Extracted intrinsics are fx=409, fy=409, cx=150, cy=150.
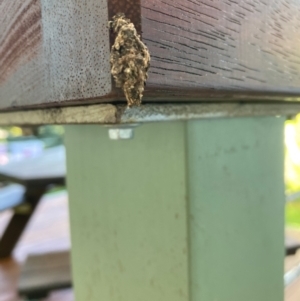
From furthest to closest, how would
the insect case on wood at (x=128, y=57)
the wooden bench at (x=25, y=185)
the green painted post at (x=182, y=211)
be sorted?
the wooden bench at (x=25, y=185) → the green painted post at (x=182, y=211) → the insect case on wood at (x=128, y=57)

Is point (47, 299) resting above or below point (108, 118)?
below

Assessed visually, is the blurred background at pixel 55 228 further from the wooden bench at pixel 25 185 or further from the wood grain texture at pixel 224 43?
the wood grain texture at pixel 224 43

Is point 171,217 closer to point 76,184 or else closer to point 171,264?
point 171,264

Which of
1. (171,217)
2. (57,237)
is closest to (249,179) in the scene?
(171,217)

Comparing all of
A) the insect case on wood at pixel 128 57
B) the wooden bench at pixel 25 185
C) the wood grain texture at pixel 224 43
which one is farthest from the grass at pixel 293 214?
the insect case on wood at pixel 128 57

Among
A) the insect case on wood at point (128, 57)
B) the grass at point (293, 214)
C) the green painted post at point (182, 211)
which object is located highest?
the insect case on wood at point (128, 57)

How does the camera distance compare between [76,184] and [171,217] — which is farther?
Result: [76,184]

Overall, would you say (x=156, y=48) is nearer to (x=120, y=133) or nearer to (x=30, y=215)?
(x=120, y=133)
